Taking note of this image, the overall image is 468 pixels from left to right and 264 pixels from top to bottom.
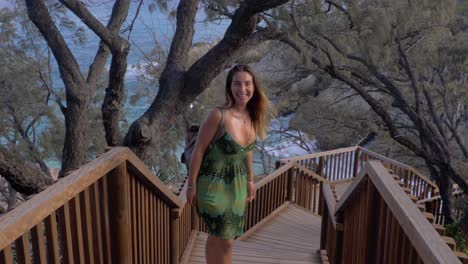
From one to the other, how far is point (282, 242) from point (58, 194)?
14.3 feet

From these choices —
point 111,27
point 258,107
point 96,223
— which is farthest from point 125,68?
point 96,223

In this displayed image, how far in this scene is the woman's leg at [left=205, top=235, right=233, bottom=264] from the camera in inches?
101

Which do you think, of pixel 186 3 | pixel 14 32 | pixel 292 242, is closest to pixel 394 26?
pixel 186 3

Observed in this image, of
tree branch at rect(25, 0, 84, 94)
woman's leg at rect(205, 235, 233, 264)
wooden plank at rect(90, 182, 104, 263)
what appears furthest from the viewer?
tree branch at rect(25, 0, 84, 94)

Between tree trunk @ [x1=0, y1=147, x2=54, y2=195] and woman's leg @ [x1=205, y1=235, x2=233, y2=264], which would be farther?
tree trunk @ [x1=0, y1=147, x2=54, y2=195]

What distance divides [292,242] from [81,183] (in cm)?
425

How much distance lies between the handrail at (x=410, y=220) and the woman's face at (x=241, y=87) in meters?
0.78

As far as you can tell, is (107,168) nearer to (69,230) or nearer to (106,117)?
(69,230)

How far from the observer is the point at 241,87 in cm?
241

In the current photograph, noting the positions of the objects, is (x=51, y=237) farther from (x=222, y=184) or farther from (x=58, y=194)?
(x=222, y=184)

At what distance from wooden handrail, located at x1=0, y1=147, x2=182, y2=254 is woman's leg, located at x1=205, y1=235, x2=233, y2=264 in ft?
1.93

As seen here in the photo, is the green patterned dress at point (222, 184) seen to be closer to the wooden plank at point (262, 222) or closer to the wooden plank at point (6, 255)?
the wooden plank at point (6, 255)

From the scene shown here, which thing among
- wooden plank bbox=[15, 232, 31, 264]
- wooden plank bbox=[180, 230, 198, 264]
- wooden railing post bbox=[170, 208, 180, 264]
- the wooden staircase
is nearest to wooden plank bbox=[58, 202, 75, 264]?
the wooden staircase

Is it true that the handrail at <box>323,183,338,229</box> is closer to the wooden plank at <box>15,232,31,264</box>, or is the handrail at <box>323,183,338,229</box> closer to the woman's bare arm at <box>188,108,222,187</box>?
the woman's bare arm at <box>188,108,222,187</box>
